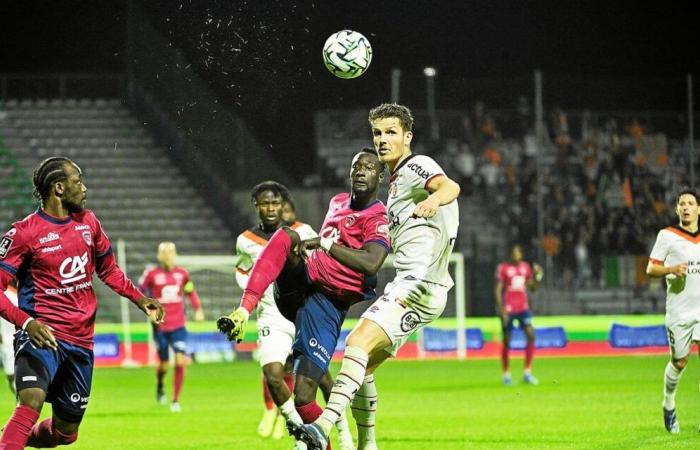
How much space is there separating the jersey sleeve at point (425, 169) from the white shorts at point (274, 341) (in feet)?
10.2

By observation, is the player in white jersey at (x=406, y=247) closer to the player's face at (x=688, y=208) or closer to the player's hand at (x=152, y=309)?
the player's hand at (x=152, y=309)

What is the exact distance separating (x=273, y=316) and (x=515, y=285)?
9768 mm

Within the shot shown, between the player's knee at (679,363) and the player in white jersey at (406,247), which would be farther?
the player's knee at (679,363)

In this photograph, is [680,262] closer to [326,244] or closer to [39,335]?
[326,244]

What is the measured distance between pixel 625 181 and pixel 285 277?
22.0 meters

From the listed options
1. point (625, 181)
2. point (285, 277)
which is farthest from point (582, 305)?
point (285, 277)

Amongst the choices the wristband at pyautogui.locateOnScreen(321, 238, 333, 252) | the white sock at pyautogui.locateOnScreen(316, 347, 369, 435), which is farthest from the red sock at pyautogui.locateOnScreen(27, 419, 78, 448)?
the wristband at pyautogui.locateOnScreen(321, 238, 333, 252)

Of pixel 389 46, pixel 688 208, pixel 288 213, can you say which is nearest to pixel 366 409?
pixel 288 213

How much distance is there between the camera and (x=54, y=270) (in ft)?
25.5

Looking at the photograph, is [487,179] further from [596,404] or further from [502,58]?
[596,404]

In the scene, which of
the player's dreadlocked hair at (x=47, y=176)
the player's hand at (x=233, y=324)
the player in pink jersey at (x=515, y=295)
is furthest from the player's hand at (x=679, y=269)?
the player in pink jersey at (x=515, y=295)

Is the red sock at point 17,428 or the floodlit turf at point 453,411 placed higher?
the red sock at point 17,428

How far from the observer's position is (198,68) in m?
30.5

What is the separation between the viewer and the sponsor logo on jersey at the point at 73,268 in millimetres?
7805
